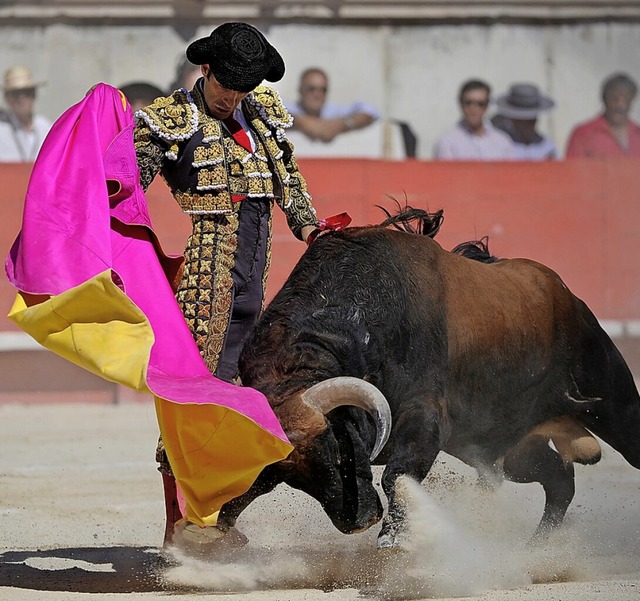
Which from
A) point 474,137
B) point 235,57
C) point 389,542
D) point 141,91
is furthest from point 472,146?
point 389,542

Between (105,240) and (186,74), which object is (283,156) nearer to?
(105,240)

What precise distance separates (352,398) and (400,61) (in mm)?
7035

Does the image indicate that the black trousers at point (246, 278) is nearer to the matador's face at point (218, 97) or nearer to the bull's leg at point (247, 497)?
the matador's face at point (218, 97)

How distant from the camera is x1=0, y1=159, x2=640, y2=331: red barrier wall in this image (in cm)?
778

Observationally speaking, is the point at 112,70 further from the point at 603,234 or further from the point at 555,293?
the point at 555,293

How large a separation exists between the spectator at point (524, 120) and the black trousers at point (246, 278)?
570cm

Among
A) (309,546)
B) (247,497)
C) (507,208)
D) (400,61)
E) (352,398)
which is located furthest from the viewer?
(400,61)

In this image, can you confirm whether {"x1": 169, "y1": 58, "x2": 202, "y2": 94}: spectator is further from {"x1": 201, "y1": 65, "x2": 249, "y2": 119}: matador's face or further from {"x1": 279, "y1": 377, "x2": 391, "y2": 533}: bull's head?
{"x1": 279, "y1": 377, "x2": 391, "y2": 533}: bull's head

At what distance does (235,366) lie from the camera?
362 cm

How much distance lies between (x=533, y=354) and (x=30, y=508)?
6.15 ft

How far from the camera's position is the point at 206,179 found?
3502mm

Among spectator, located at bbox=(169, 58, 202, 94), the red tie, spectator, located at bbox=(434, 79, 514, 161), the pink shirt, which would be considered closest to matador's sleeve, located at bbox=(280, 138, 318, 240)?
the red tie

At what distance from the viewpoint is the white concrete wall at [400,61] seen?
9477 mm

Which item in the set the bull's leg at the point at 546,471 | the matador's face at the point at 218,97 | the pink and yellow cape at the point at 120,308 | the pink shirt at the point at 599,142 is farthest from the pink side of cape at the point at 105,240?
the pink shirt at the point at 599,142
